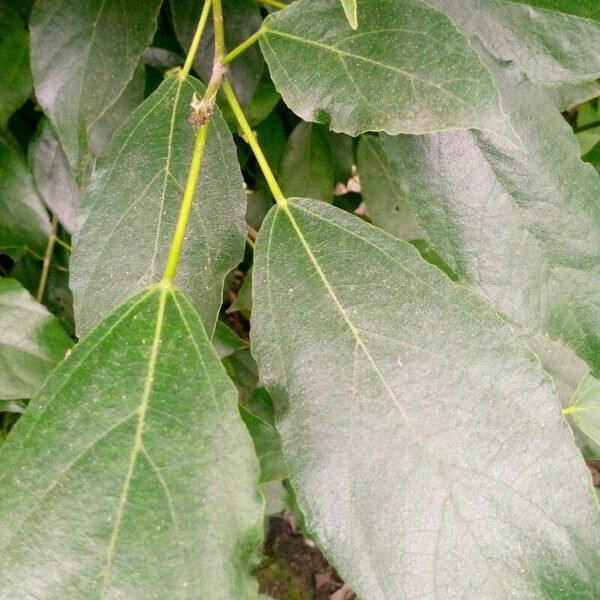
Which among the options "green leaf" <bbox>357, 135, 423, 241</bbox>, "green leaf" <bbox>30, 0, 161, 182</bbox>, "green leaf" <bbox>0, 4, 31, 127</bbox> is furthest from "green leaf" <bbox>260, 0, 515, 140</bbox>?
"green leaf" <bbox>357, 135, 423, 241</bbox>

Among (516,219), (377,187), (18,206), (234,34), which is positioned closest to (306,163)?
(377,187)

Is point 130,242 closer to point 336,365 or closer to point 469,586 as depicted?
point 336,365

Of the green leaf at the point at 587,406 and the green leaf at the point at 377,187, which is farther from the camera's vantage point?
the green leaf at the point at 377,187

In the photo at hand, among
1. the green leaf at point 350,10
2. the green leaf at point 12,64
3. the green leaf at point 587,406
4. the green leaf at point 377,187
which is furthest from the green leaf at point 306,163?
the green leaf at point 350,10

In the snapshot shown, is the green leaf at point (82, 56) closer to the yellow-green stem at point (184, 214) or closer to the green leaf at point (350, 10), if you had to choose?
the yellow-green stem at point (184, 214)

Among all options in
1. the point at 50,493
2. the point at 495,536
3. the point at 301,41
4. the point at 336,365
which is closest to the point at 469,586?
the point at 495,536
